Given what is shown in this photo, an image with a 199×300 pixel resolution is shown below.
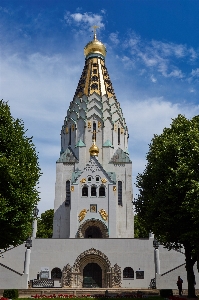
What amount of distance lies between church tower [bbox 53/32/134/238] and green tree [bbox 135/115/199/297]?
61.7ft

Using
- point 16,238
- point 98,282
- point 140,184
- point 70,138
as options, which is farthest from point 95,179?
point 16,238

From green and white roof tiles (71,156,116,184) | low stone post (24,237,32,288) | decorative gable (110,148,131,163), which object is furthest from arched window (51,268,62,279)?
decorative gable (110,148,131,163)

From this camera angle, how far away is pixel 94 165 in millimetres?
44062

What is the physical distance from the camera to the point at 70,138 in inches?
1981

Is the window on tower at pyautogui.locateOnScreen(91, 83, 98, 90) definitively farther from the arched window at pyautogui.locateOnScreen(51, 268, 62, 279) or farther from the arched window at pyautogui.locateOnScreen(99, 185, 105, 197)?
the arched window at pyautogui.locateOnScreen(51, 268, 62, 279)

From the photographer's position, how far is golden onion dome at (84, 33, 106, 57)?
189 ft

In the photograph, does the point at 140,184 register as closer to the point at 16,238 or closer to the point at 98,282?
the point at 16,238

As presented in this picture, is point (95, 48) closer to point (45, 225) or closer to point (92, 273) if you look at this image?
point (45, 225)

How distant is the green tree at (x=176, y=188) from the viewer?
18.9 metres

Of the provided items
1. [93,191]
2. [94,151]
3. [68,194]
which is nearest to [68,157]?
[94,151]

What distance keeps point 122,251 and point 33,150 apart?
53.6ft

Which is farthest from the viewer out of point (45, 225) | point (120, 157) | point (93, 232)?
point (45, 225)

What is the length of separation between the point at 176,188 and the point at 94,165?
81.5 feet

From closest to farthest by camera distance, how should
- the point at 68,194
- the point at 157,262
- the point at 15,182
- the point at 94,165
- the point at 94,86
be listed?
1. the point at 15,182
2. the point at 157,262
3. the point at 94,165
4. the point at 68,194
5. the point at 94,86
